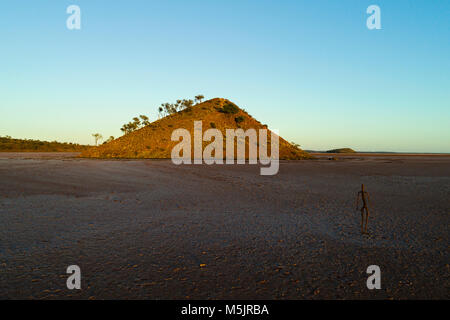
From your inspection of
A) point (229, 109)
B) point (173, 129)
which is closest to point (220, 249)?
point (173, 129)

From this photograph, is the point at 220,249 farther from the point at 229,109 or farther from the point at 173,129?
the point at 229,109

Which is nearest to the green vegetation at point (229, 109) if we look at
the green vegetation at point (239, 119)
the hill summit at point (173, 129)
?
the hill summit at point (173, 129)

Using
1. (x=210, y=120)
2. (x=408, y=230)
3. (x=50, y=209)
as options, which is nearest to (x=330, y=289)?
(x=408, y=230)

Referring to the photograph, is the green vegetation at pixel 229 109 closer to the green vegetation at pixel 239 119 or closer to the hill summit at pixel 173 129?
the hill summit at pixel 173 129

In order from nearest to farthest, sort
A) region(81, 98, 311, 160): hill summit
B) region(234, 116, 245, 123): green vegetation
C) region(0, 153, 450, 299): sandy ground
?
region(0, 153, 450, 299): sandy ground, region(81, 98, 311, 160): hill summit, region(234, 116, 245, 123): green vegetation

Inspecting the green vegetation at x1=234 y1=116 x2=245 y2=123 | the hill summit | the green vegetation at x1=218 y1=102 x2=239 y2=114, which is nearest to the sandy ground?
the hill summit

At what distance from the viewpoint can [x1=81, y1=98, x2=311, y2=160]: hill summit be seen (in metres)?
48.3

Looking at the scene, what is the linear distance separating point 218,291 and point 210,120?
52.2m

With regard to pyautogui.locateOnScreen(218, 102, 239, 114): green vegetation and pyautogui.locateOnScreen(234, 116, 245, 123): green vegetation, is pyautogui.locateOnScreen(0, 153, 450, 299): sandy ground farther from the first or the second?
pyautogui.locateOnScreen(218, 102, 239, 114): green vegetation

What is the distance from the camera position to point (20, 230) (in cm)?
525

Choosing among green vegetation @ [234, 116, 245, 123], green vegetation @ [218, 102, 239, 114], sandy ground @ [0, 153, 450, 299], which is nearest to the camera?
sandy ground @ [0, 153, 450, 299]

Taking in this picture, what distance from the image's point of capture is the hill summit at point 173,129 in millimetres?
48281
